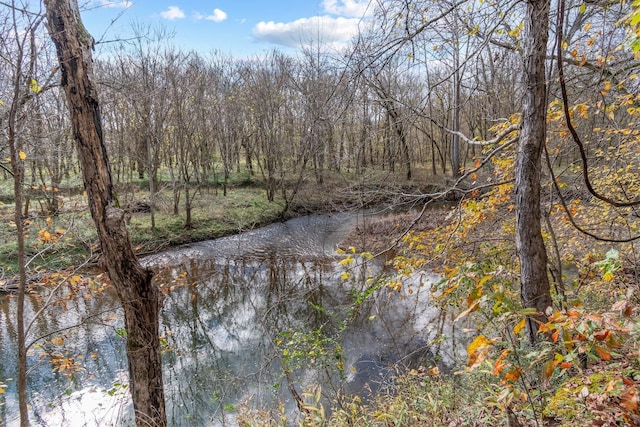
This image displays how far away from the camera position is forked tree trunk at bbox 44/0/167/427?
11.3ft

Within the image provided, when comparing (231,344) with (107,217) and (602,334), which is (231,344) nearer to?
(107,217)

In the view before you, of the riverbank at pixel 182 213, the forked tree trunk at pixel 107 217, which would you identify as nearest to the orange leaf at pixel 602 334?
the forked tree trunk at pixel 107 217

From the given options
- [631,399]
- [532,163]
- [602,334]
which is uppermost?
[532,163]

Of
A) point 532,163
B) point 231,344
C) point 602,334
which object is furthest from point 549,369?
point 231,344

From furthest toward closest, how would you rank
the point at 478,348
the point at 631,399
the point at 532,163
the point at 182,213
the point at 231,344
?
the point at 182,213 < the point at 231,344 < the point at 532,163 < the point at 478,348 < the point at 631,399

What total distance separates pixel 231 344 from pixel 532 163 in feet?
21.5

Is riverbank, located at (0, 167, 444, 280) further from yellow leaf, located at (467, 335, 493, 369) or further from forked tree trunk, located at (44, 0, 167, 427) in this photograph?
yellow leaf, located at (467, 335, 493, 369)

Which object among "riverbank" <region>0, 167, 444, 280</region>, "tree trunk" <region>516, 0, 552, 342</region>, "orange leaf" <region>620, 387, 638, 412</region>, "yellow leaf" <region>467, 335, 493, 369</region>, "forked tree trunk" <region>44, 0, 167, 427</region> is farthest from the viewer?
"riverbank" <region>0, 167, 444, 280</region>

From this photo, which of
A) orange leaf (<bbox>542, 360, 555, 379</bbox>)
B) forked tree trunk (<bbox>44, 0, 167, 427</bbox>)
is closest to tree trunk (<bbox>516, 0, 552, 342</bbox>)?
orange leaf (<bbox>542, 360, 555, 379</bbox>)

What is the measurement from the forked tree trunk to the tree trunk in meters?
3.92

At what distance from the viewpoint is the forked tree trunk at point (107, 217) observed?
3449 millimetres

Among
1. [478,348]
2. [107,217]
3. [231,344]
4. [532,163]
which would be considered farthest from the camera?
[231,344]

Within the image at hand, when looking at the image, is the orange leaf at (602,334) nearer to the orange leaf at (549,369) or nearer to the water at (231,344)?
the orange leaf at (549,369)

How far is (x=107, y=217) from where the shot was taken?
3.75m
